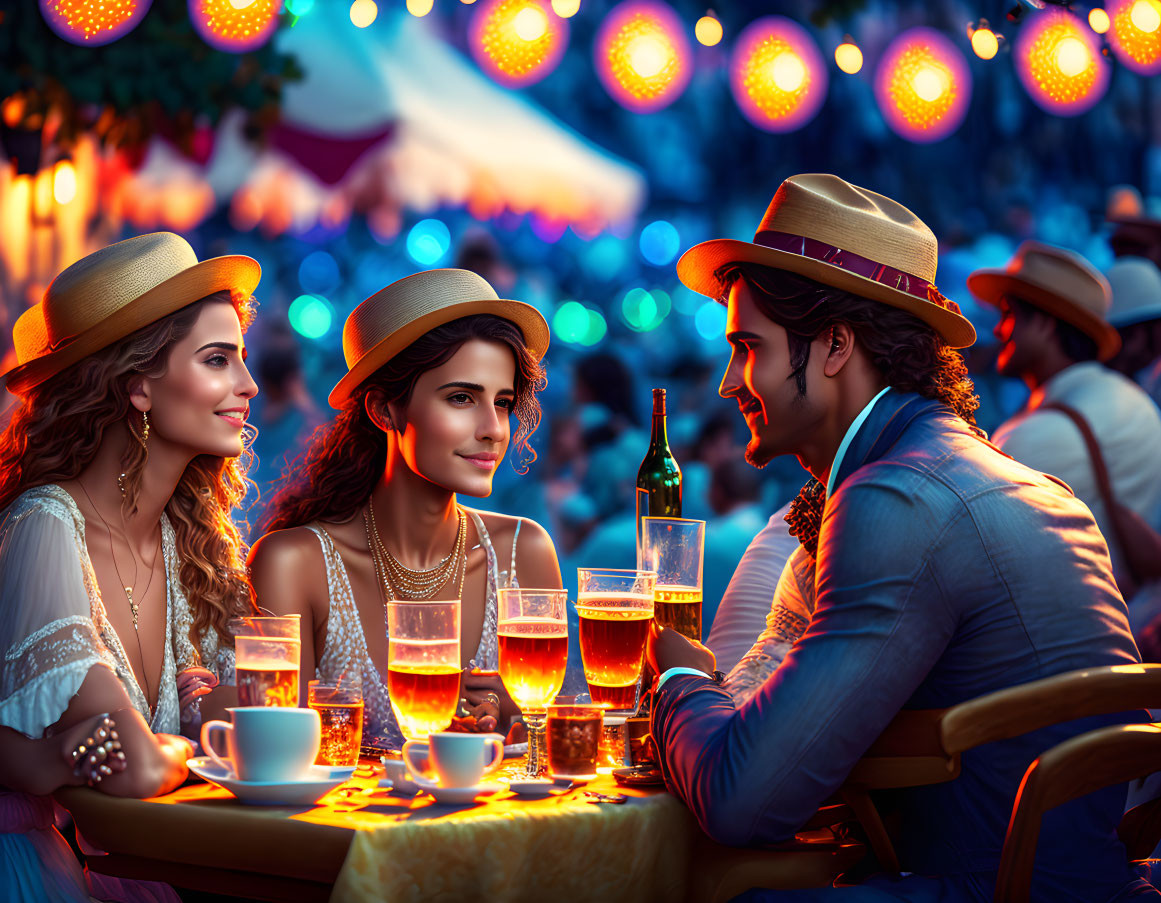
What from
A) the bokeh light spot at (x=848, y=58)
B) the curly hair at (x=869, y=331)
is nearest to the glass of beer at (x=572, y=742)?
the curly hair at (x=869, y=331)

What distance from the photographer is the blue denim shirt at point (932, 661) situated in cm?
161

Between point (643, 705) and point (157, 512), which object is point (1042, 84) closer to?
point (643, 705)

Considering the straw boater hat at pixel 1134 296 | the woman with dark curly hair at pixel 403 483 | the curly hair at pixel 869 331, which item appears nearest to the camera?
the curly hair at pixel 869 331

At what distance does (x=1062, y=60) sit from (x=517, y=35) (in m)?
2.22

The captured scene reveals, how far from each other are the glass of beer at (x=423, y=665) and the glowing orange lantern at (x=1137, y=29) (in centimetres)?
377

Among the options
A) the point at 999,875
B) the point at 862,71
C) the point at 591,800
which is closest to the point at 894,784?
the point at 999,875

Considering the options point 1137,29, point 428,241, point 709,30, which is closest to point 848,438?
point 709,30

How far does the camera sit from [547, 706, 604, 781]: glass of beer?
5.76 feet

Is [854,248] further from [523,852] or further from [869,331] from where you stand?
[523,852]

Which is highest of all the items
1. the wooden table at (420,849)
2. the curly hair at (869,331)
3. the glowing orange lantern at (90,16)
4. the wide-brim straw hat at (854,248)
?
the glowing orange lantern at (90,16)

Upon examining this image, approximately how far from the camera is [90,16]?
3121 millimetres

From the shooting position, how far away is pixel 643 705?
2.10 metres

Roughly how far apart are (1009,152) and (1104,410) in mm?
4085

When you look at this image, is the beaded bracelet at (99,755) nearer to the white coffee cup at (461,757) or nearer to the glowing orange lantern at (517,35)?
the white coffee cup at (461,757)
